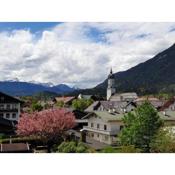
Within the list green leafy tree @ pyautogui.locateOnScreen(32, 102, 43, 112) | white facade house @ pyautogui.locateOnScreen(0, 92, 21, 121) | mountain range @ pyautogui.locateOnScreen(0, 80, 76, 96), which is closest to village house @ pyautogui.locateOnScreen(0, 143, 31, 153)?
white facade house @ pyautogui.locateOnScreen(0, 92, 21, 121)

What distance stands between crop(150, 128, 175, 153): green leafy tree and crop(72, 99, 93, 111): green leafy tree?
1.38 meters

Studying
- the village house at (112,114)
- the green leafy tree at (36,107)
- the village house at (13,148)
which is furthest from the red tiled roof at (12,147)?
the village house at (112,114)

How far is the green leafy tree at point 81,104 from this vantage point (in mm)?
8182

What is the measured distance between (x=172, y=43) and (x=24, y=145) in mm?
3169

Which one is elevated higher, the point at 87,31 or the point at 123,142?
the point at 87,31

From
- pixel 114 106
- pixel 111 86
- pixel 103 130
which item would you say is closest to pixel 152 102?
pixel 114 106

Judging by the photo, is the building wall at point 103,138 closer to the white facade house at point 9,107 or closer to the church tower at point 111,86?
the church tower at point 111,86

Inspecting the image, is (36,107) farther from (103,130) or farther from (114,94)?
(114,94)

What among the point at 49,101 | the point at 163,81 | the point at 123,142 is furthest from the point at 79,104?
the point at 163,81

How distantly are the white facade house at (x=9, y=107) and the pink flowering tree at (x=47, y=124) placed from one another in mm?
145

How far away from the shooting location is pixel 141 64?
7910mm

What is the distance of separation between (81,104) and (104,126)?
0.62 meters

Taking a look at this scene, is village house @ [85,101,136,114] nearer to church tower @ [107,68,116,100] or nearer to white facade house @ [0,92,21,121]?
church tower @ [107,68,116,100]
